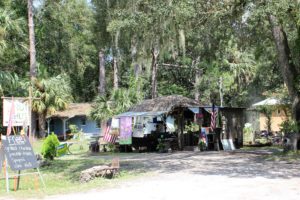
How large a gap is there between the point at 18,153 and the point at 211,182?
4177mm

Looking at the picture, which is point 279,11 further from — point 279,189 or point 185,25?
point 279,189

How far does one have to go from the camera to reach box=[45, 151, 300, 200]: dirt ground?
340 inches

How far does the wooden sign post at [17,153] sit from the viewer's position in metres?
9.88

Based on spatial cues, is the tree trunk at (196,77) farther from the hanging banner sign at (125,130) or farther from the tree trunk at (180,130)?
the hanging banner sign at (125,130)

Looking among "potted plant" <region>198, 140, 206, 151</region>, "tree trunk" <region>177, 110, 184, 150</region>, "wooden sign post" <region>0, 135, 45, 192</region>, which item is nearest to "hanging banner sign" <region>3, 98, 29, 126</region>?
"wooden sign post" <region>0, 135, 45, 192</region>

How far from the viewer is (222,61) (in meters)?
39.8

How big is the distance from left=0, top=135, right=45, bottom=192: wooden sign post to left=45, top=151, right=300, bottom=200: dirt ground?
145 centimetres

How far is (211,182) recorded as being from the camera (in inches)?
400

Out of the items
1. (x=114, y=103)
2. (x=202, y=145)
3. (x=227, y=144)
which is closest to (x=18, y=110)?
(x=202, y=145)

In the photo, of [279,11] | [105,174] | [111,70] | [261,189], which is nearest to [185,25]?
[279,11]

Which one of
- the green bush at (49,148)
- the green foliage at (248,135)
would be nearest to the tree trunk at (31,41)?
the green foliage at (248,135)

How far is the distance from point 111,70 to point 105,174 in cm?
3714

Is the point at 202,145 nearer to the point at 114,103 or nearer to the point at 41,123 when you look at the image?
the point at 114,103

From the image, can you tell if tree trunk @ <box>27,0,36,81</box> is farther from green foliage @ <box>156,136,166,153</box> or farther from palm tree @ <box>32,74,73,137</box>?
green foliage @ <box>156,136,166,153</box>
